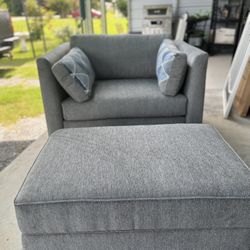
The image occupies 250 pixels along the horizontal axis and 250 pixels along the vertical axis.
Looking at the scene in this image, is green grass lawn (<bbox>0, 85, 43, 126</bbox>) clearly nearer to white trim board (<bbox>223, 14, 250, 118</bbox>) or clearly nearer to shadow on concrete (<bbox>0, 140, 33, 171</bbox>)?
shadow on concrete (<bbox>0, 140, 33, 171</bbox>)

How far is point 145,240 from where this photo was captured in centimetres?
101

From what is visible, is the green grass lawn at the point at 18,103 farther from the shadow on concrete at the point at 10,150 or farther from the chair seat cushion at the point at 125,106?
the chair seat cushion at the point at 125,106

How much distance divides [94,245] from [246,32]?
2.58 metres

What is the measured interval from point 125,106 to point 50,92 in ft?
1.86

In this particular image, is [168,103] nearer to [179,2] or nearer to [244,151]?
[244,151]

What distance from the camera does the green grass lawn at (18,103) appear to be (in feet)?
8.83

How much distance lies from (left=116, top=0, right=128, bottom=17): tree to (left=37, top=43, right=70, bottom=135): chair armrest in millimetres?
3840

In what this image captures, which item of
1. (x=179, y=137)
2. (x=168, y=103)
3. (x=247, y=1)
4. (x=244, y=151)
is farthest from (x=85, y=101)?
(x=247, y=1)

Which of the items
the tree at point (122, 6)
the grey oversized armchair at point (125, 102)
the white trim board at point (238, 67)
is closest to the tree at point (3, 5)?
the grey oversized armchair at point (125, 102)

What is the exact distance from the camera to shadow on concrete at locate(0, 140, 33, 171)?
6.32ft

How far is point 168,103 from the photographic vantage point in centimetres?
192

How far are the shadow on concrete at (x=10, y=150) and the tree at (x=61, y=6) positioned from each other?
80.8 inches

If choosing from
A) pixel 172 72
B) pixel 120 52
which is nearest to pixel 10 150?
pixel 120 52

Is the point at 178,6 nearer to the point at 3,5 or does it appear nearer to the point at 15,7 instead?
the point at 15,7
